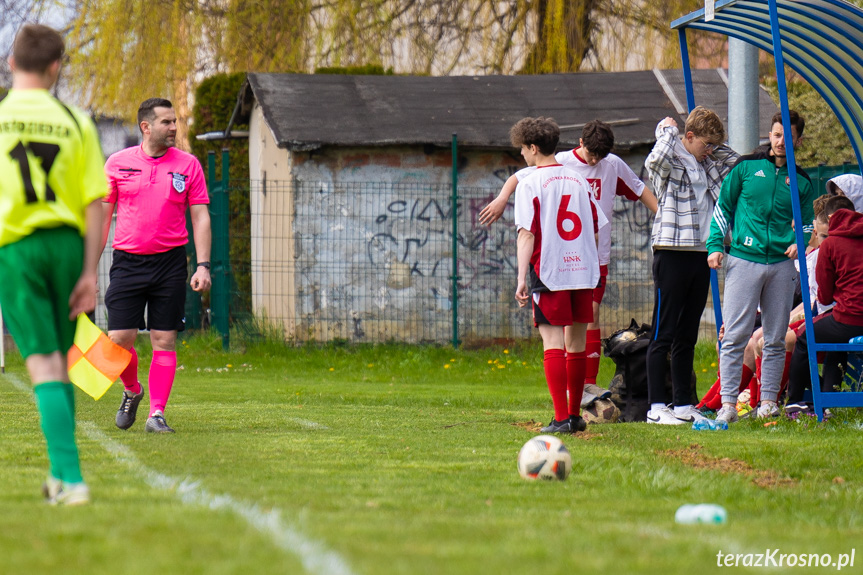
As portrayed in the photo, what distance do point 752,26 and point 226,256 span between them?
911cm

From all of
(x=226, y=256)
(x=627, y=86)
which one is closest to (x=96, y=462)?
(x=226, y=256)

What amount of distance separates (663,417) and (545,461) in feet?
9.25

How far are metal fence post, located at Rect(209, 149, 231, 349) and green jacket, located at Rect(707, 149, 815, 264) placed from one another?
922cm

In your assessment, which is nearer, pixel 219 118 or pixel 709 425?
pixel 709 425

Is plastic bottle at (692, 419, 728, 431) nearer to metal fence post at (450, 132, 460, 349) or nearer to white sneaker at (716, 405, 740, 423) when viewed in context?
white sneaker at (716, 405, 740, 423)

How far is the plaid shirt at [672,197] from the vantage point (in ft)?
26.0

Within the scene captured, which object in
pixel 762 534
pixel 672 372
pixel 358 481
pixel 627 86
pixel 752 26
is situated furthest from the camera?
pixel 627 86

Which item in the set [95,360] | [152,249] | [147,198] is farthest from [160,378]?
[147,198]

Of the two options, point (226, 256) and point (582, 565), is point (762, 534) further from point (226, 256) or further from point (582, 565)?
point (226, 256)

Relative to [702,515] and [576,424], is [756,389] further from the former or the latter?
[702,515]

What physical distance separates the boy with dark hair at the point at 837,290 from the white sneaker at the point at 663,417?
1000 millimetres

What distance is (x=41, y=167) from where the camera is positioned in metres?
4.58

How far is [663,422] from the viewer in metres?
8.10

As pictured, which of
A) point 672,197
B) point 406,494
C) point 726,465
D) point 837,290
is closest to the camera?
point 406,494
